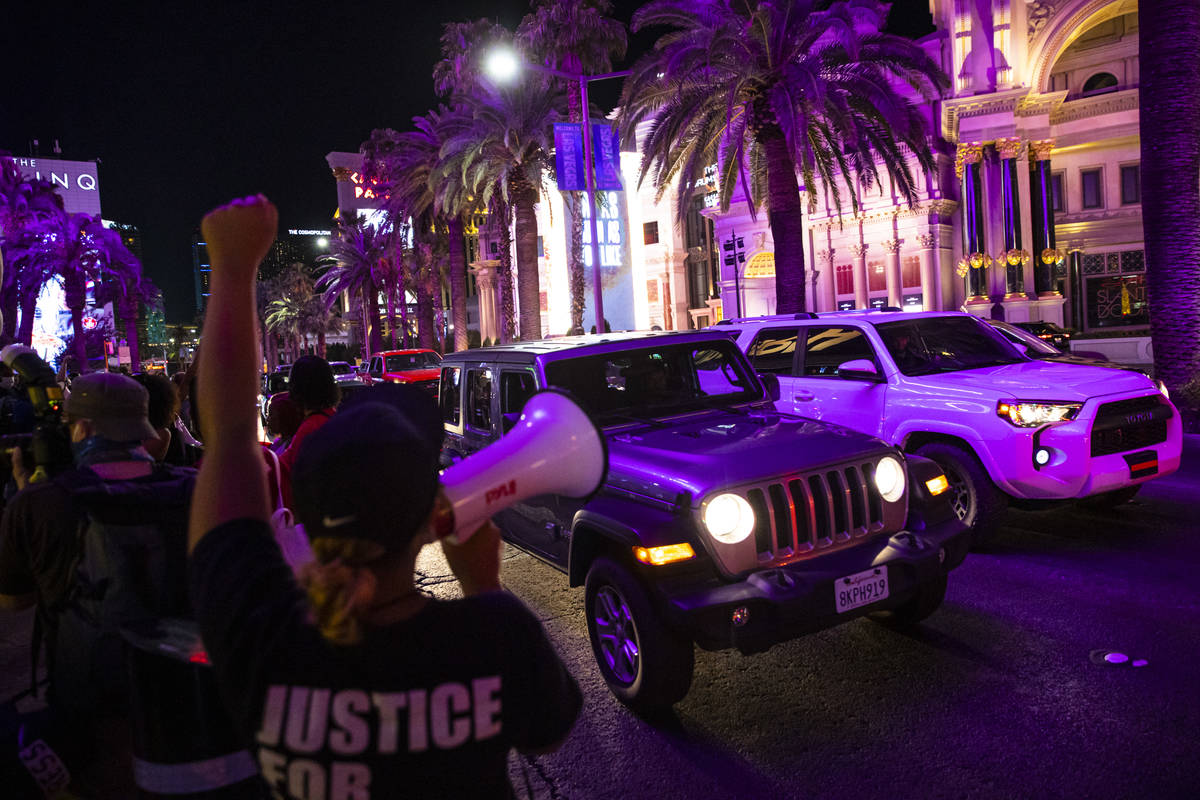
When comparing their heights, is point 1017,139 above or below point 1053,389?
above

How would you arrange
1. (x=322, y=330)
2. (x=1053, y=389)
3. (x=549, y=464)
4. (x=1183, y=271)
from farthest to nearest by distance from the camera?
(x=322, y=330), (x=1183, y=271), (x=1053, y=389), (x=549, y=464)

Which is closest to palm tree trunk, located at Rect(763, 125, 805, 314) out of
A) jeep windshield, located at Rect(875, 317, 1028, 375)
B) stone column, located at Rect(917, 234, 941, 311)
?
jeep windshield, located at Rect(875, 317, 1028, 375)

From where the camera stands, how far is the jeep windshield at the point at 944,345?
714cm

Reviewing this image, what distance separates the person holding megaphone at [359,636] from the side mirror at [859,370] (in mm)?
5932

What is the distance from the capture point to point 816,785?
135 inches

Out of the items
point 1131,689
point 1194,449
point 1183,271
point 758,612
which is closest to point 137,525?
point 758,612

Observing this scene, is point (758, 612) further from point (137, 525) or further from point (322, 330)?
point (322, 330)

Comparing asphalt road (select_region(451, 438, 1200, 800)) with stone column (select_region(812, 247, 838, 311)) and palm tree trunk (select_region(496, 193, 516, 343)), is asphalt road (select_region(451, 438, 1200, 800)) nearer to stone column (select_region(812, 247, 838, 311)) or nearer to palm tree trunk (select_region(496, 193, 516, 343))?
palm tree trunk (select_region(496, 193, 516, 343))

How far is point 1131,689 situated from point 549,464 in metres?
3.78

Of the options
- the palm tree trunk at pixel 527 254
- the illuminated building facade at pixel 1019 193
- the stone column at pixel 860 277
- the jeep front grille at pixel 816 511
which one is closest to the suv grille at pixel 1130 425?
the jeep front grille at pixel 816 511

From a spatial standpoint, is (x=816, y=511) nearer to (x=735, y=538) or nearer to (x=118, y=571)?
(x=735, y=538)

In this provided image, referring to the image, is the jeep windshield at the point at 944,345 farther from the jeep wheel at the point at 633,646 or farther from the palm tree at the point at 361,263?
the palm tree at the point at 361,263

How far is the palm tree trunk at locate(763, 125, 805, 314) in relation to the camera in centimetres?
1639

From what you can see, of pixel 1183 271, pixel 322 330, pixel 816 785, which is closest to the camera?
pixel 816 785
